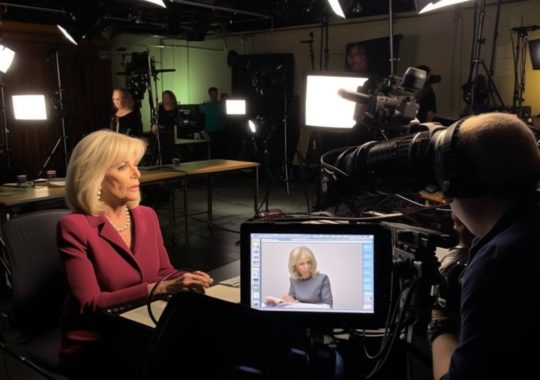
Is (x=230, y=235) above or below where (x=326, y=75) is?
below

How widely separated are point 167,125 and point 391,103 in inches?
242

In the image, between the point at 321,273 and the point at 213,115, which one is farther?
the point at 213,115

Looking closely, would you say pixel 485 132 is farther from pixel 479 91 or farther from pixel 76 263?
pixel 479 91

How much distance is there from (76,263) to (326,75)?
7.04 ft

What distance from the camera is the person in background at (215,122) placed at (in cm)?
900

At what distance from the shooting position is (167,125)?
284 inches

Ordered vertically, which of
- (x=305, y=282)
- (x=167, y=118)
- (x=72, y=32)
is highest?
(x=72, y=32)

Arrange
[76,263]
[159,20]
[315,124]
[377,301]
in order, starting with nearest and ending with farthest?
[377,301], [76,263], [315,124], [159,20]

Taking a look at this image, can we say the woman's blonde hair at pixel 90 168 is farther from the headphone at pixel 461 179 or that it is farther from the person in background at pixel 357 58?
the person in background at pixel 357 58

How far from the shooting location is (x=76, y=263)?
5.17 ft

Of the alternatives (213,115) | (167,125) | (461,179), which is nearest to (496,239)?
(461,179)

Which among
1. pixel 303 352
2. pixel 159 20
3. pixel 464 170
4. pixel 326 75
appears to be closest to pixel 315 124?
pixel 326 75

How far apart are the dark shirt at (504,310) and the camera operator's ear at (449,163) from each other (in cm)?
11

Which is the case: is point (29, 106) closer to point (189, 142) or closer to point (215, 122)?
point (189, 142)
